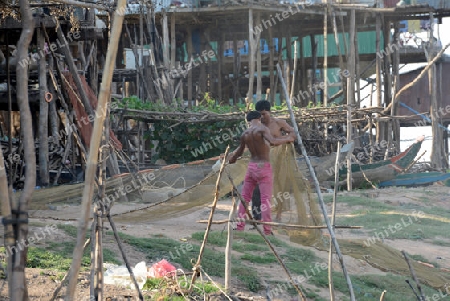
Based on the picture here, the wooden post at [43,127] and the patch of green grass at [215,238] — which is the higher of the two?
the wooden post at [43,127]

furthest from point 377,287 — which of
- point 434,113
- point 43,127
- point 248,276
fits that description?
point 434,113

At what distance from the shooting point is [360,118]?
16203mm

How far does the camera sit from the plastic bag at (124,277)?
480 cm

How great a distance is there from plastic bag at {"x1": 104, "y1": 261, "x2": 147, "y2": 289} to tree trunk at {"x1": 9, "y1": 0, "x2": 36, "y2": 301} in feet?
7.16

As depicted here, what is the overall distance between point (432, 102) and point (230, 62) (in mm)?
7277

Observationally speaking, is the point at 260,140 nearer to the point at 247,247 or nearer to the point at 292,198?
the point at 292,198

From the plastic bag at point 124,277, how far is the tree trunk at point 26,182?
7.16 ft

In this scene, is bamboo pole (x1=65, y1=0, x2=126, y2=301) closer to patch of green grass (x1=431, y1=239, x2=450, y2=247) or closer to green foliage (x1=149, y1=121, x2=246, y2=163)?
patch of green grass (x1=431, y1=239, x2=450, y2=247)

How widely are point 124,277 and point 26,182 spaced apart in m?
2.52

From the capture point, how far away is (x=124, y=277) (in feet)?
16.1

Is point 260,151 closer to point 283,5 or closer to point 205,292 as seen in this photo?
point 205,292

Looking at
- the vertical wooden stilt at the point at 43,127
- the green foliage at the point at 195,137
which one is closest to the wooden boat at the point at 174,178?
the vertical wooden stilt at the point at 43,127

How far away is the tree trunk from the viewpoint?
2.42 metres

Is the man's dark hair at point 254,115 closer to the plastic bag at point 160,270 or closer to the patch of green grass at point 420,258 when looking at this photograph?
the patch of green grass at point 420,258
